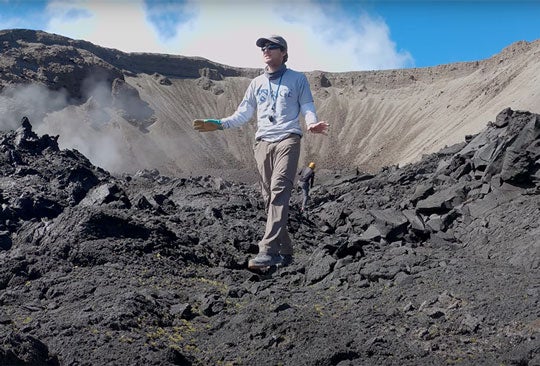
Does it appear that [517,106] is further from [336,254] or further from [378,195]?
[336,254]

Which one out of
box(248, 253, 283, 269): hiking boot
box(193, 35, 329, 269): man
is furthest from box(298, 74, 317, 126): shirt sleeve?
box(248, 253, 283, 269): hiking boot

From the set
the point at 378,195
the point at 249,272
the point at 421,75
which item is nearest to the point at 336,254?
the point at 249,272

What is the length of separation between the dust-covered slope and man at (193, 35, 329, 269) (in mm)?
39306

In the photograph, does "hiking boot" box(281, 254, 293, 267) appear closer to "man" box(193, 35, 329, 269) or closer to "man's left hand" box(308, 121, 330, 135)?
"man" box(193, 35, 329, 269)

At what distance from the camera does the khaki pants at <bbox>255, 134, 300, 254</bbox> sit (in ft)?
24.9

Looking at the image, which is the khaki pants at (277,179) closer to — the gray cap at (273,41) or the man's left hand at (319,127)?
the man's left hand at (319,127)

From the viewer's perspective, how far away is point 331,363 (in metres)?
4.95

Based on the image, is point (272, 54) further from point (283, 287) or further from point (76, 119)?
point (76, 119)

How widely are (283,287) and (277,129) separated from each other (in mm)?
1617

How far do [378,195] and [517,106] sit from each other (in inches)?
1124

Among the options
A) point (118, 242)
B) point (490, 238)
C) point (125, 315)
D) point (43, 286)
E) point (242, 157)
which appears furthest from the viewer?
point (242, 157)

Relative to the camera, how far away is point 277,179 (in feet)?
25.1

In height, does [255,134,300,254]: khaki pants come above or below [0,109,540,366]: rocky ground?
above

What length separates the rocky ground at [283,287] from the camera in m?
5.13
